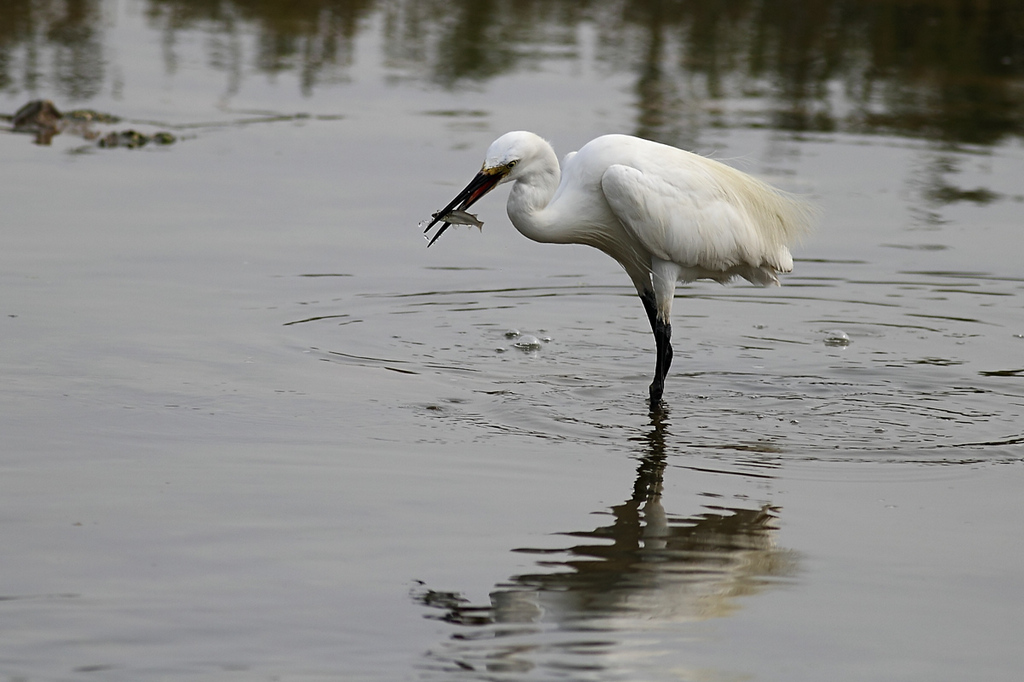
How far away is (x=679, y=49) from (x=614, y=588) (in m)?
13.8

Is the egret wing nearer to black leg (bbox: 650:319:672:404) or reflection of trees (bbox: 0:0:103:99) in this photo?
black leg (bbox: 650:319:672:404)

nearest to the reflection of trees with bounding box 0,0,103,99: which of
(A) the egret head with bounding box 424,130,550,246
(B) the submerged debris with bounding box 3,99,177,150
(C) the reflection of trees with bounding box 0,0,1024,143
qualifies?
(C) the reflection of trees with bounding box 0,0,1024,143

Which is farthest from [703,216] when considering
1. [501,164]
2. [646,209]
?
[501,164]

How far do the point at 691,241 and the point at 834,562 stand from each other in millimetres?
2248

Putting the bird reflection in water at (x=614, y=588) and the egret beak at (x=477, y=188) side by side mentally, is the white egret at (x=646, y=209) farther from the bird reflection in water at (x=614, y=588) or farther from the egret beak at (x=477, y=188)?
the bird reflection in water at (x=614, y=588)

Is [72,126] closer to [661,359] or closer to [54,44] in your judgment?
[54,44]

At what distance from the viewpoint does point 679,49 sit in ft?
56.7

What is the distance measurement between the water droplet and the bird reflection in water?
8.40 feet

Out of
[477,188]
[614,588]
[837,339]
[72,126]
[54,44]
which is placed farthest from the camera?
[54,44]

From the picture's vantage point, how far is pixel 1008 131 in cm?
1341

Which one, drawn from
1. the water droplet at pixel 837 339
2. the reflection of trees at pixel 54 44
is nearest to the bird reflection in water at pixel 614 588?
the water droplet at pixel 837 339

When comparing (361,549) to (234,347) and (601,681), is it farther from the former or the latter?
(234,347)

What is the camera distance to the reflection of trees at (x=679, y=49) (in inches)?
550

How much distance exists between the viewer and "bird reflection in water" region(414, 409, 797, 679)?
3.85m
